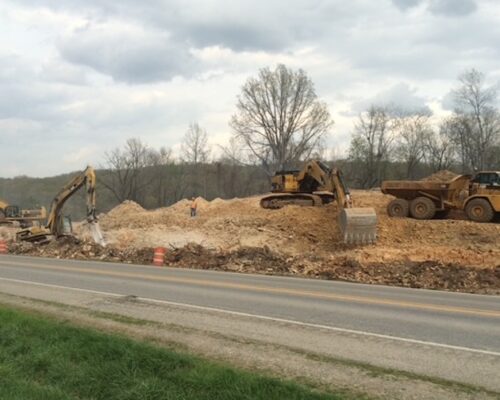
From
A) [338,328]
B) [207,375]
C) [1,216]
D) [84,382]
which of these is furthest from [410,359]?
[1,216]

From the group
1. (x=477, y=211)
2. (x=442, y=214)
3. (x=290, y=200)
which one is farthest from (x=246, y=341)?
(x=290, y=200)

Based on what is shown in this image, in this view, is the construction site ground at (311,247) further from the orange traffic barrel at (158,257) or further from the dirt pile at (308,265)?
the orange traffic barrel at (158,257)

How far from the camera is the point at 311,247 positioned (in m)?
26.8

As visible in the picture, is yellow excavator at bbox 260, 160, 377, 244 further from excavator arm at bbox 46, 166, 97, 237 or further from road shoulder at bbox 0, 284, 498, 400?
road shoulder at bbox 0, 284, 498, 400

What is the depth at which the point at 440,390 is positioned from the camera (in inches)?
246

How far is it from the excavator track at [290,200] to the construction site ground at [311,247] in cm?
66

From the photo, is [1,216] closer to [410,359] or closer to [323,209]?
[323,209]

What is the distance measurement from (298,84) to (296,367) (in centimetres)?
8100

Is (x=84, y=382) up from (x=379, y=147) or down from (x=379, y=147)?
down

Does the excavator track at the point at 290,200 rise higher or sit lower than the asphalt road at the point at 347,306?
higher

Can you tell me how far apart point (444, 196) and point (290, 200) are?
26.2 ft

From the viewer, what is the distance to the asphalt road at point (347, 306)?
8109 millimetres

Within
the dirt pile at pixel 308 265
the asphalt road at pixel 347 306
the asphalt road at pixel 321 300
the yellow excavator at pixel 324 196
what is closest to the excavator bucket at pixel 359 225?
the yellow excavator at pixel 324 196

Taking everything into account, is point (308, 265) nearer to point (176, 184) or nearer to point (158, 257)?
point (158, 257)
